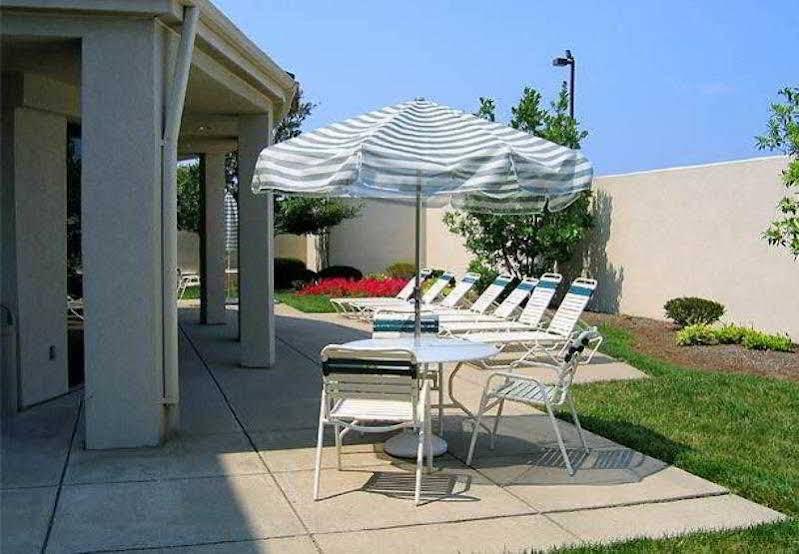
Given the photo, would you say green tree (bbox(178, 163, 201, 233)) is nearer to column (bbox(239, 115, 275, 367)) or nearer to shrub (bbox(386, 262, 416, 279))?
shrub (bbox(386, 262, 416, 279))

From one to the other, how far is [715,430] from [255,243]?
5.43m

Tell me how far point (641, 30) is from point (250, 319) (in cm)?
769

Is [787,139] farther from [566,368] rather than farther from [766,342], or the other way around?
[566,368]

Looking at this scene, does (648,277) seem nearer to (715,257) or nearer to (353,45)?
(715,257)

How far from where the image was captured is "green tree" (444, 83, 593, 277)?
1586cm

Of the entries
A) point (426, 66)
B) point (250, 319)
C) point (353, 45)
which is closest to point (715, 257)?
point (426, 66)

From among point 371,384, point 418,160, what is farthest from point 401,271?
point 371,384

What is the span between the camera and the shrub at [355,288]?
20.4 meters

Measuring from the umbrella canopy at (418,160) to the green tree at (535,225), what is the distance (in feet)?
31.7

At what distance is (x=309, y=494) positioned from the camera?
522 centimetres

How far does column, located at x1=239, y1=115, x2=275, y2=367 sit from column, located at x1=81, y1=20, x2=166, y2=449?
332 centimetres

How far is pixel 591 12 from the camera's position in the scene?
12.5m

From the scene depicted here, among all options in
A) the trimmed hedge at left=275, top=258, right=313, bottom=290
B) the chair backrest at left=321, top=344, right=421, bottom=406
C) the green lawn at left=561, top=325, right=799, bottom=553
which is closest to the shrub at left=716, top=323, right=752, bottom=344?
the green lawn at left=561, top=325, right=799, bottom=553

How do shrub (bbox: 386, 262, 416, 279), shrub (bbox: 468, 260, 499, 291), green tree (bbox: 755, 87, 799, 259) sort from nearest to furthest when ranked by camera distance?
green tree (bbox: 755, 87, 799, 259) < shrub (bbox: 468, 260, 499, 291) < shrub (bbox: 386, 262, 416, 279)
